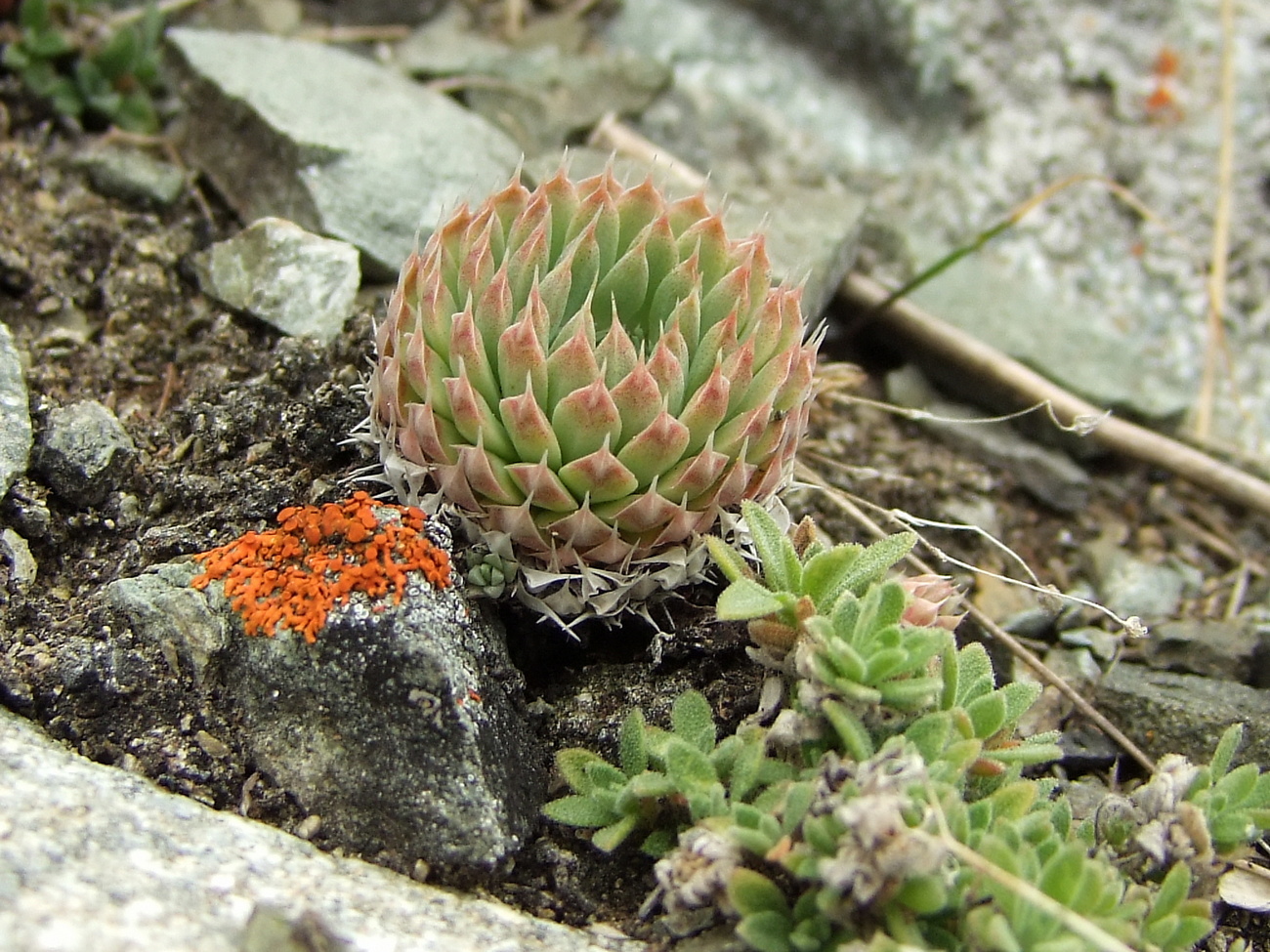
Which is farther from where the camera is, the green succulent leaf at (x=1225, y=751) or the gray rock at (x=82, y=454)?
the gray rock at (x=82, y=454)

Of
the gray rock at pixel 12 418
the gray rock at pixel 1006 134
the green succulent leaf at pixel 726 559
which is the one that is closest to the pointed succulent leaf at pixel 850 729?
the green succulent leaf at pixel 726 559

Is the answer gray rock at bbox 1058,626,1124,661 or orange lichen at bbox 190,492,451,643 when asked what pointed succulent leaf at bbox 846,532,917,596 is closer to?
orange lichen at bbox 190,492,451,643

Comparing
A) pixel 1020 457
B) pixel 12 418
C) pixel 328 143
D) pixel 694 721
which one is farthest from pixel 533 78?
pixel 694 721

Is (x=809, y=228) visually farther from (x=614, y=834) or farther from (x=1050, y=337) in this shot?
(x=614, y=834)

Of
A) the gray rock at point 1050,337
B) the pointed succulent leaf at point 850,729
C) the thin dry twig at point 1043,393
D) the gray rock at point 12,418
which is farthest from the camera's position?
the gray rock at point 1050,337

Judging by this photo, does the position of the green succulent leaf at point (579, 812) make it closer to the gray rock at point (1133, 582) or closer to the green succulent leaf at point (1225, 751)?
the green succulent leaf at point (1225, 751)

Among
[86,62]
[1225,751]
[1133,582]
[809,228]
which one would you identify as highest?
[809,228]

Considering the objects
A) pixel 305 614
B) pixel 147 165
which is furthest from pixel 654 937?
pixel 147 165
